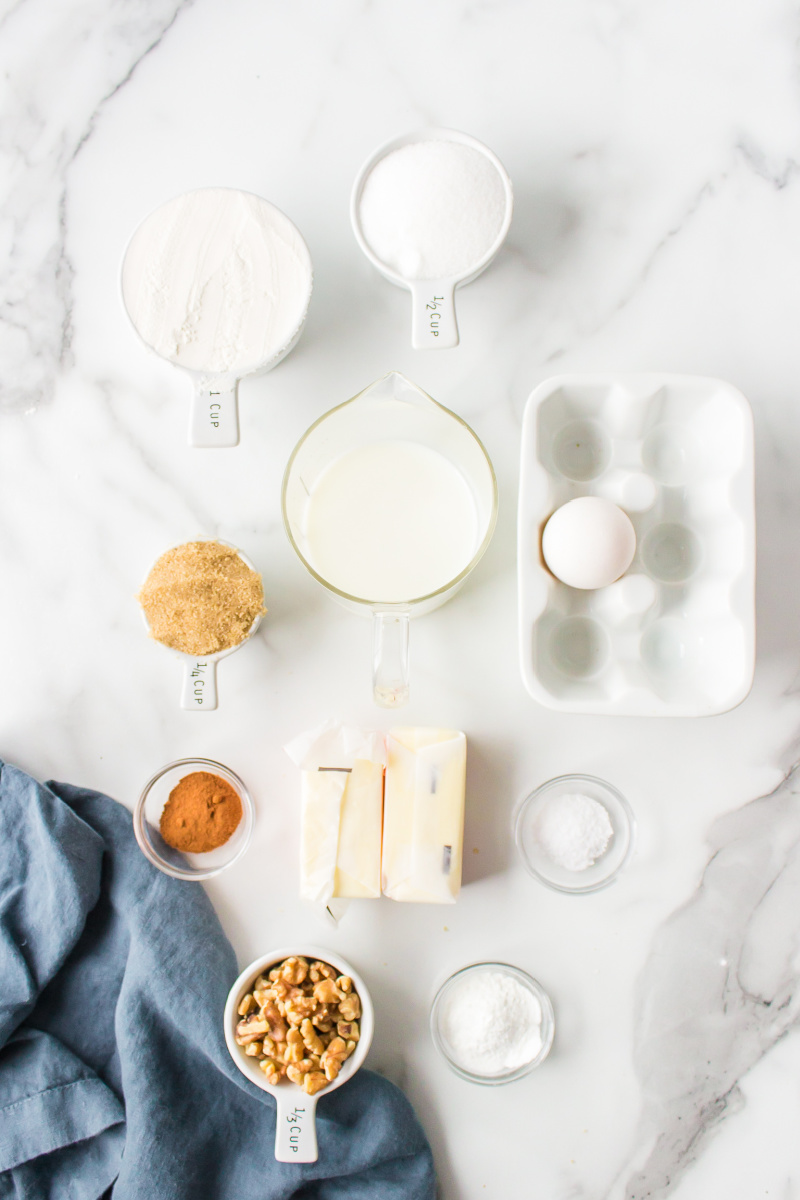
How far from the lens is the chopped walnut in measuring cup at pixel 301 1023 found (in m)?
0.92

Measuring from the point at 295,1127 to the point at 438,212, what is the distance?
1.07 metres

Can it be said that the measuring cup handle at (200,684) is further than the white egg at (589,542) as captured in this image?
Yes

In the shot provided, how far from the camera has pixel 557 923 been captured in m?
1.02

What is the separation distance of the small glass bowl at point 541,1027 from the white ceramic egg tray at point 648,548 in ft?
A: 1.24

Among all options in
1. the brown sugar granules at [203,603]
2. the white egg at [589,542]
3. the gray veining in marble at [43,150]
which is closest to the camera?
the white egg at [589,542]

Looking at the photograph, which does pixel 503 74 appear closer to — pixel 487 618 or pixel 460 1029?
pixel 487 618

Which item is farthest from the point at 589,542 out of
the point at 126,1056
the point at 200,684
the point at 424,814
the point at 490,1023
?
the point at 126,1056

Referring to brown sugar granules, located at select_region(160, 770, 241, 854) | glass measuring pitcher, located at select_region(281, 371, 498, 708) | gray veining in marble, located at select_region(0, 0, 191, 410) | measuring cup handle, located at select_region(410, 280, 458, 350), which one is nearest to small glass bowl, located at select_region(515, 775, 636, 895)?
glass measuring pitcher, located at select_region(281, 371, 498, 708)

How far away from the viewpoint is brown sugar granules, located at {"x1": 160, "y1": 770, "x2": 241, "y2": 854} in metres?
1.00

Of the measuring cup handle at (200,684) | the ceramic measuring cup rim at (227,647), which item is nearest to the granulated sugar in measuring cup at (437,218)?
the ceramic measuring cup rim at (227,647)

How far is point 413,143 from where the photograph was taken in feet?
3.18

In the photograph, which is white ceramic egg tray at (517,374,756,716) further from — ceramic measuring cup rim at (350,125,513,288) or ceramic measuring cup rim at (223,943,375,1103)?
ceramic measuring cup rim at (223,943,375,1103)

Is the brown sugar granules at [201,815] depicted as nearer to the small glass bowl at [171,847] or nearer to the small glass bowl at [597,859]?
the small glass bowl at [171,847]

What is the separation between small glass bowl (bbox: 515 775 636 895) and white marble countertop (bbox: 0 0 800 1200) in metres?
0.02
